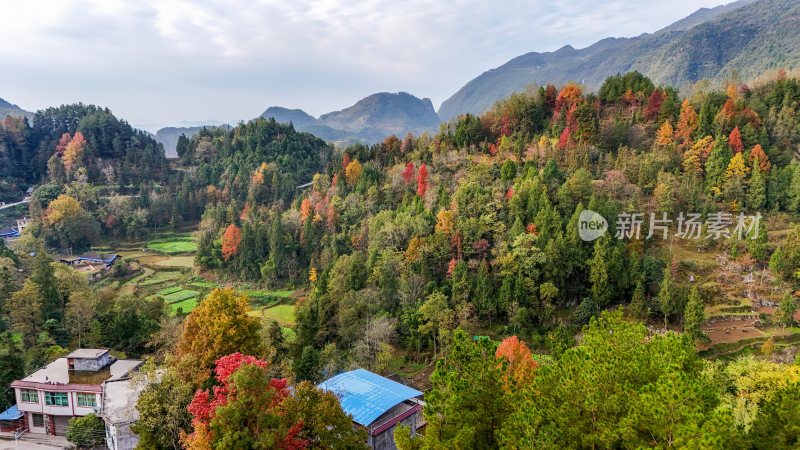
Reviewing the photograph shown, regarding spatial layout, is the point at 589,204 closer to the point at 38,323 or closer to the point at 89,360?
the point at 89,360

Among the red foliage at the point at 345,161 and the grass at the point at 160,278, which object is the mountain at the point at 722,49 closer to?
the red foliage at the point at 345,161

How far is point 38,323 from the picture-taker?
21062mm

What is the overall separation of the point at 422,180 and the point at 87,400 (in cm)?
2098

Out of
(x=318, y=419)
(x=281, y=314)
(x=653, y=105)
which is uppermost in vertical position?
(x=653, y=105)

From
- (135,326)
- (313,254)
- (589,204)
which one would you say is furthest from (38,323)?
(589,204)

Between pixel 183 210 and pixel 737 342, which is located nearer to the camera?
pixel 737 342

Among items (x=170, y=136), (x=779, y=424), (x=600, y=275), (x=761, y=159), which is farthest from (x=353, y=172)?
(x=170, y=136)

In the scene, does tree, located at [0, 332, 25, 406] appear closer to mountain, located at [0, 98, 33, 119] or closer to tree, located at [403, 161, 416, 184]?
tree, located at [403, 161, 416, 184]

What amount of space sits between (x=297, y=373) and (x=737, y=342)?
59.6 ft

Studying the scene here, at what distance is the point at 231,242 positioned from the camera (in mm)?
36406

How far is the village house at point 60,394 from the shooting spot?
1570 cm

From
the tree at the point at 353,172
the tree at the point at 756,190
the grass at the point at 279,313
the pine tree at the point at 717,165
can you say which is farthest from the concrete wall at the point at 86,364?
the tree at the point at 756,190

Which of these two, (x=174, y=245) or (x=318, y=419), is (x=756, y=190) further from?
(x=174, y=245)

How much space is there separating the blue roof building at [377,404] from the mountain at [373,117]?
14759 centimetres
